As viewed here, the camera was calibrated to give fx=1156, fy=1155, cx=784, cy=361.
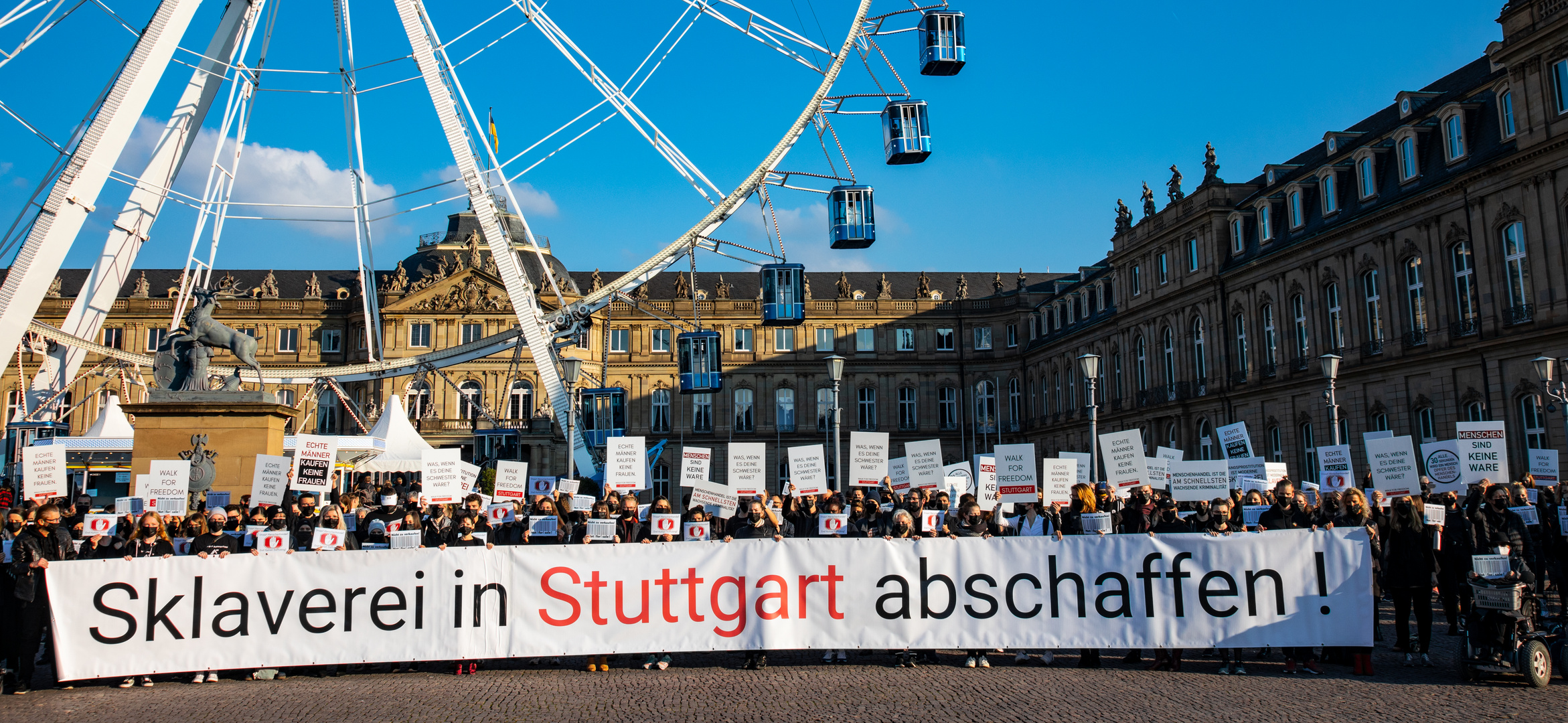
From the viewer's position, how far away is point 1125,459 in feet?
69.8

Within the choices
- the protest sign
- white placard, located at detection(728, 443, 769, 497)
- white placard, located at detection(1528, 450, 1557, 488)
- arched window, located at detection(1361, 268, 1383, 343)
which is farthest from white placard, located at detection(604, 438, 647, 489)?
arched window, located at detection(1361, 268, 1383, 343)

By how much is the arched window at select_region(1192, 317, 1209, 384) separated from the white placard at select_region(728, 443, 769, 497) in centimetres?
4055

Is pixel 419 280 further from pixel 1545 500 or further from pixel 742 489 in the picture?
pixel 1545 500

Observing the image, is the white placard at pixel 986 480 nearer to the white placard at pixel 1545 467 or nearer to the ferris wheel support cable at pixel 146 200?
the white placard at pixel 1545 467

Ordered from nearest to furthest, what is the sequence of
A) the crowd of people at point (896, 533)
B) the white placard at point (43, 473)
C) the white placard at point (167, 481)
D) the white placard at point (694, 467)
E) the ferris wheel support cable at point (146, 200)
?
the crowd of people at point (896, 533)
the white placard at point (167, 481)
the white placard at point (43, 473)
the white placard at point (694, 467)
the ferris wheel support cable at point (146, 200)

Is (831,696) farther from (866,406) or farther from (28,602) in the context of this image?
(866,406)

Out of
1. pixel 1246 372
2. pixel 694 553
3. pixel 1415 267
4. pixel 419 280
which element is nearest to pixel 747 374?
pixel 419 280

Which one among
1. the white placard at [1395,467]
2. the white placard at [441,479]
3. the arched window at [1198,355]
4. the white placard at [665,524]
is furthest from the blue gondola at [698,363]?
the arched window at [1198,355]

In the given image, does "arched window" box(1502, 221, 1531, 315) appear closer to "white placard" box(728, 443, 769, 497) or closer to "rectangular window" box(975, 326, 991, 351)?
"white placard" box(728, 443, 769, 497)

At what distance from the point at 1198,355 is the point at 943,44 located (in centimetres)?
3115

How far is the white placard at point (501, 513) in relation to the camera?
15.7 metres

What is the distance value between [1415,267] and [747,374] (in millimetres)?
51227

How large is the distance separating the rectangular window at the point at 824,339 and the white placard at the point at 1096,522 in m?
71.6

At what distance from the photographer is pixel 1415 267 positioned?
1610 inches
